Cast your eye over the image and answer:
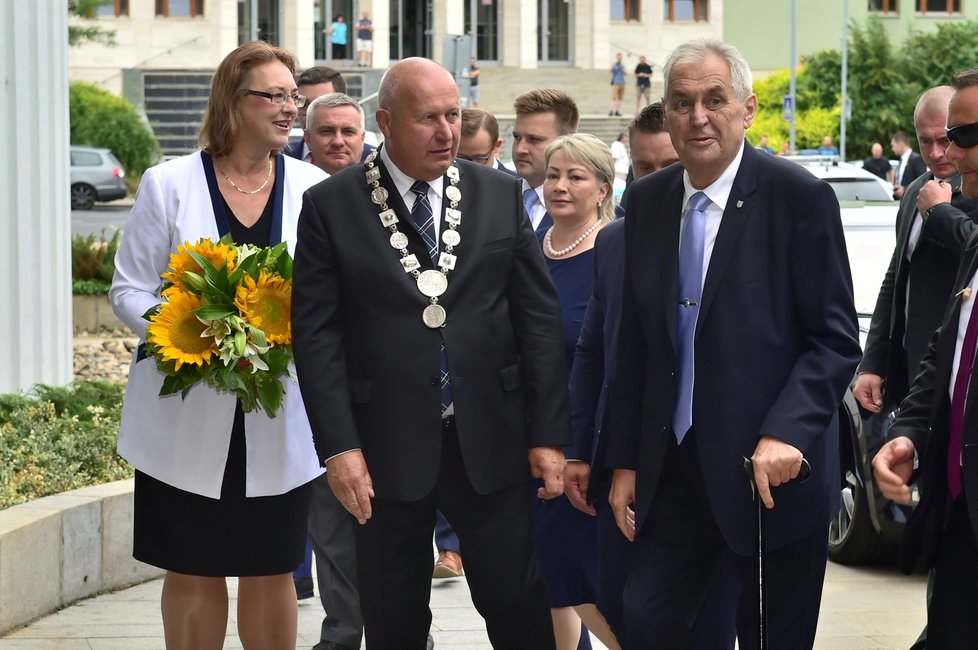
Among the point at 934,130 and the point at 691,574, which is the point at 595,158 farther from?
the point at 691,574

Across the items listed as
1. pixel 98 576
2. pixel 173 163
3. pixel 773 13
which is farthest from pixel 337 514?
pixel 773 13

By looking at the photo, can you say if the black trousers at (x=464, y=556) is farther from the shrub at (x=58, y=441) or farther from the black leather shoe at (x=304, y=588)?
the shrub at (x=58, y=441)

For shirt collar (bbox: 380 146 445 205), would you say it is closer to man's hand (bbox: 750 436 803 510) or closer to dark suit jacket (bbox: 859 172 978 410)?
man's hand (bbox: 750 436 803 510)

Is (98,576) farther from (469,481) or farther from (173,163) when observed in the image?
(469,481)

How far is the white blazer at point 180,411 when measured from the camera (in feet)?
16.4

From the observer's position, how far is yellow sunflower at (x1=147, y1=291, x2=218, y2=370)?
4.78 m

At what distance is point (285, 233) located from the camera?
5191 mm

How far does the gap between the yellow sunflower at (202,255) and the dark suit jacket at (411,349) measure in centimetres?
34

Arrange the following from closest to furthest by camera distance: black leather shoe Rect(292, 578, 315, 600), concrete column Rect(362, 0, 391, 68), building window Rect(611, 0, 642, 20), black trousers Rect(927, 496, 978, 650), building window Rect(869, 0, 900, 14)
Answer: black trousers Rect(927, 496, 978, 650) → black leather shoe Rect(292, 578, 315, 600) → concrete column Rect(362, 0, 391, 68) → building window Rect(611, 0, 642, 20) → building window Rect(869, 0, 900, 14)

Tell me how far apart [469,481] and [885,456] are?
1.13 metres

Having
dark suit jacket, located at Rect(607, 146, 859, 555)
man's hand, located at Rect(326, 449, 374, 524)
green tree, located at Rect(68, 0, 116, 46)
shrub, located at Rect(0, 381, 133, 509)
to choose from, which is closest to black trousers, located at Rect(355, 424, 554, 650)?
man's hand, located at Rect(326, 449, 374, 524)

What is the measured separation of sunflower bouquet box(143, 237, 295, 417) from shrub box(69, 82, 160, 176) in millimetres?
38528

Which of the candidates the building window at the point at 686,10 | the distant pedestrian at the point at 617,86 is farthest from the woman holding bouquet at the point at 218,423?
the building window at the point at 686,10

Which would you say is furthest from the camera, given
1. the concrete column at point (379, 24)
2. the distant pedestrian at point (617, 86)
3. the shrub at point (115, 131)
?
the concrete column at point (379, 24)
